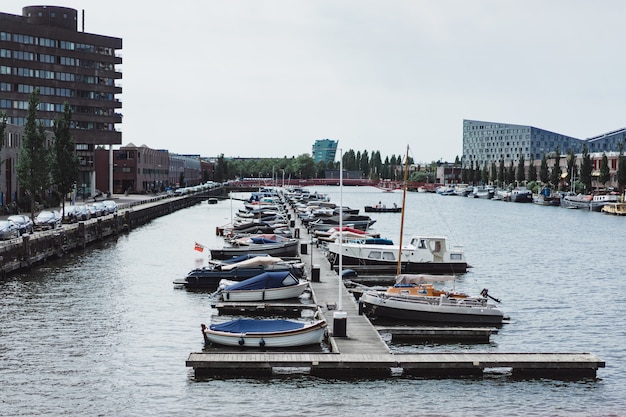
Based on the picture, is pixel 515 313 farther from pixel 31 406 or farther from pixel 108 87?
pixel 108 87

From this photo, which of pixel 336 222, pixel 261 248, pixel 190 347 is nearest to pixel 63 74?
pixel 336 222

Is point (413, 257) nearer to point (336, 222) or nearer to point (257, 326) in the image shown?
point (257, 326)

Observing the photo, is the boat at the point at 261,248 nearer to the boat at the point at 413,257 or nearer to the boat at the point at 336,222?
the boat at the point at 413,257

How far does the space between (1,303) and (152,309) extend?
11.0m

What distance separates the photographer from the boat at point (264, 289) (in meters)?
56.8

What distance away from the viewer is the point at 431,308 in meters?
52.0

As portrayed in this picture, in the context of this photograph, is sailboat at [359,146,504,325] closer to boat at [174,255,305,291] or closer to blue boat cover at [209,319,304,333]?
blue boat cover at [209,319,304,333]

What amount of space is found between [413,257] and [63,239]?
130ft

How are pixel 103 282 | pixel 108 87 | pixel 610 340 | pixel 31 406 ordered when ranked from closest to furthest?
pixel 31 406, pixel 610 340, pixel 103 282, pixel 108 87

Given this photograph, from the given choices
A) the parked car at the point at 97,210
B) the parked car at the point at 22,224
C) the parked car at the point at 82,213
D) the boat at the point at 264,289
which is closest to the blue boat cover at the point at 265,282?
the boat at the point at 264,289

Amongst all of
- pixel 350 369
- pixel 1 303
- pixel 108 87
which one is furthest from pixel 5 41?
pixel 350 369

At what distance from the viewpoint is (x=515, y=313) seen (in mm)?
59719

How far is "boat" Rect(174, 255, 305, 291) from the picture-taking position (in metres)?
65.5

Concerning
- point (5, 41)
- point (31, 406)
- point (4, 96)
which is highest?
point (5, 41)
